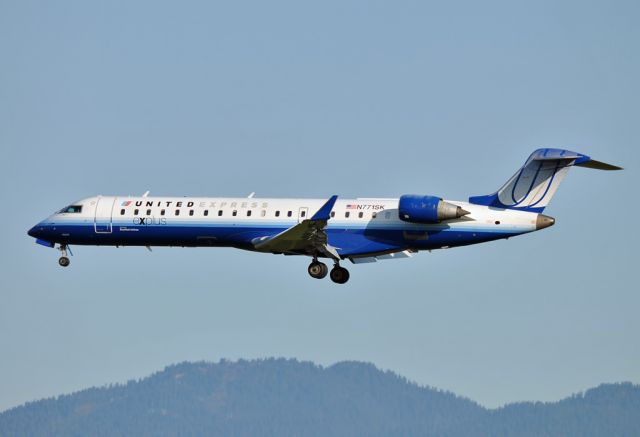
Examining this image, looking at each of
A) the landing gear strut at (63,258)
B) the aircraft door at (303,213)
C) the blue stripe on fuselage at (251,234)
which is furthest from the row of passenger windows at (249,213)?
the landing gear strut at (63,258)

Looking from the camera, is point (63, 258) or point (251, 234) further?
point (63, 258)

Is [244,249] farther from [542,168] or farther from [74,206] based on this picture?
[542,168]

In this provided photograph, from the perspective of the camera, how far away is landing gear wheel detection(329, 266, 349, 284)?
61375mm

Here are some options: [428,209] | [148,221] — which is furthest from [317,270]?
[148,221]

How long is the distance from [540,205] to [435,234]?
14.3 ft

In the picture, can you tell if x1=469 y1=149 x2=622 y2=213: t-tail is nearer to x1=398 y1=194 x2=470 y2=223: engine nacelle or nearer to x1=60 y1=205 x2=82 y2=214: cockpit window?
x1=398 y1=194 x2=470 y2=223: engine nacelle

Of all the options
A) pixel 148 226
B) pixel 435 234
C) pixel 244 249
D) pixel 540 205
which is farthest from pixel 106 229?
pixel 540 205

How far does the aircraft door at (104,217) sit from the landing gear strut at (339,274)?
32.5ft

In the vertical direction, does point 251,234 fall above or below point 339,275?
above

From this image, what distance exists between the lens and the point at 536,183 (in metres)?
57.9

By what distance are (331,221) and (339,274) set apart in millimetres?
2920

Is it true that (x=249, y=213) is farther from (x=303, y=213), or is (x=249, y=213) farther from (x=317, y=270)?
(x=317, y=270)

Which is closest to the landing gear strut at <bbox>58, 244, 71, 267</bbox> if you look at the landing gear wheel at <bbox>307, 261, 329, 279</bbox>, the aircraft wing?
the aircraft wing

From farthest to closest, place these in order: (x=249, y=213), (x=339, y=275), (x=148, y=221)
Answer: (x=148, y=221) → (x=339, y=275) → (x=249, y=213)
